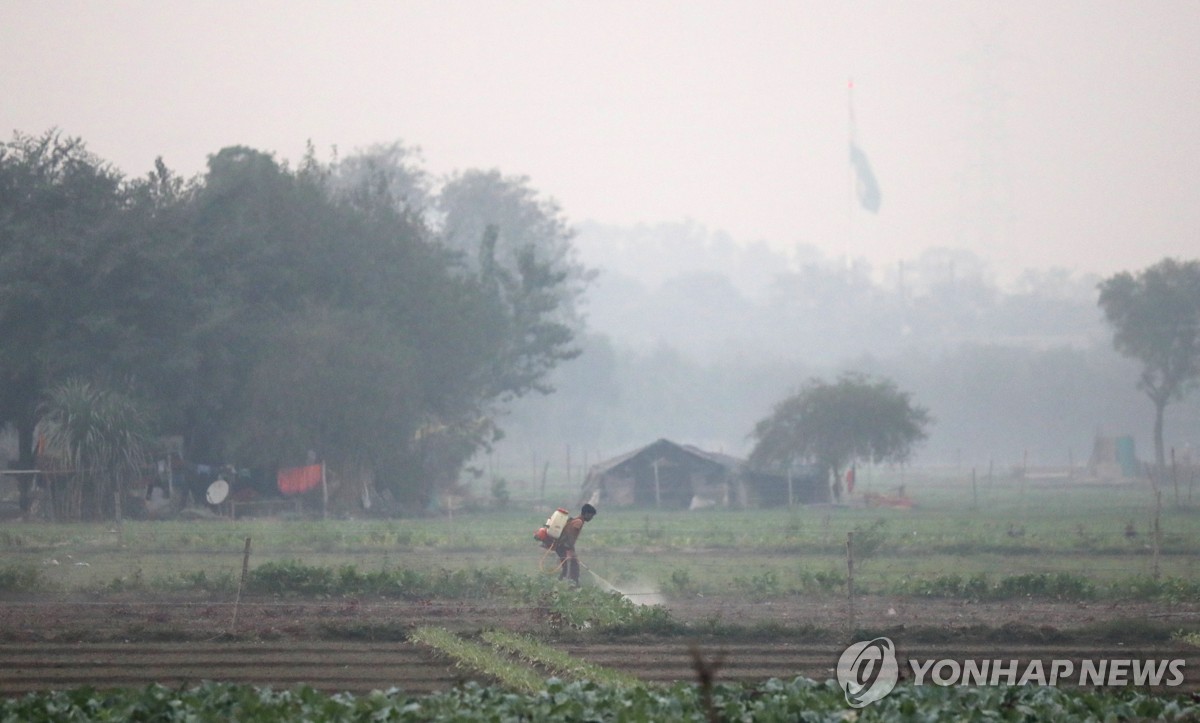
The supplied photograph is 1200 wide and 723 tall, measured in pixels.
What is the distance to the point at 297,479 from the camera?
1978 inches

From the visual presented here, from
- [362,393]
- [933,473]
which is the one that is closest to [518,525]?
[362,393]

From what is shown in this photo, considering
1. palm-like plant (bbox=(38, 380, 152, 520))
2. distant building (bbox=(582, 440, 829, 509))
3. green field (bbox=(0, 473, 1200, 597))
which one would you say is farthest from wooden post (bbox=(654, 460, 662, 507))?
palm-like plant (bbox=(38, 380, 152, 520))

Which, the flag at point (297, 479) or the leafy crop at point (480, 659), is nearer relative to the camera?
the leafy crop at point (480, 659)

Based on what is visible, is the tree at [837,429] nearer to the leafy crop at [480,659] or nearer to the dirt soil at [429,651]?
the dirt soil at [429,651]

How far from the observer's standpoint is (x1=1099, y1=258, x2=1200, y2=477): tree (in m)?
73.2

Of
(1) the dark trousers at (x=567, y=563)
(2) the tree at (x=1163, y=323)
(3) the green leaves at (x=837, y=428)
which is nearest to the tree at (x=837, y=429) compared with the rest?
(3) the green leaves at (x=837, y=428)

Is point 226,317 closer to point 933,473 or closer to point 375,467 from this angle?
point 375,467

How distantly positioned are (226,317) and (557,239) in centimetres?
7052

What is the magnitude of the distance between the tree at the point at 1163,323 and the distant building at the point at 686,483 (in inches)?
1121

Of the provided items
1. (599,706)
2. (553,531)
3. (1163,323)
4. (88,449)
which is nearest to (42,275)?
(88,449)

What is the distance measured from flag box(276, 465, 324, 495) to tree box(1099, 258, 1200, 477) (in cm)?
4730

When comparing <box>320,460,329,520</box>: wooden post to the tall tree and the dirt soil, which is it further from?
the dirt soil

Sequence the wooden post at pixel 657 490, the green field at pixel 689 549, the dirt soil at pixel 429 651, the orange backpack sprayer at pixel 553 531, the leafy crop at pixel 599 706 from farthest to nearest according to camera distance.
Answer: the wooden post at pixel 657 490 < the green field at pixel 689 549 < the orange backpack sprayer at pixel 553 531 < the dirt soil at pixel 429 651 < the leafy crop at pixel 599 706

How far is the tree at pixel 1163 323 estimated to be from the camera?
73.2 metres
